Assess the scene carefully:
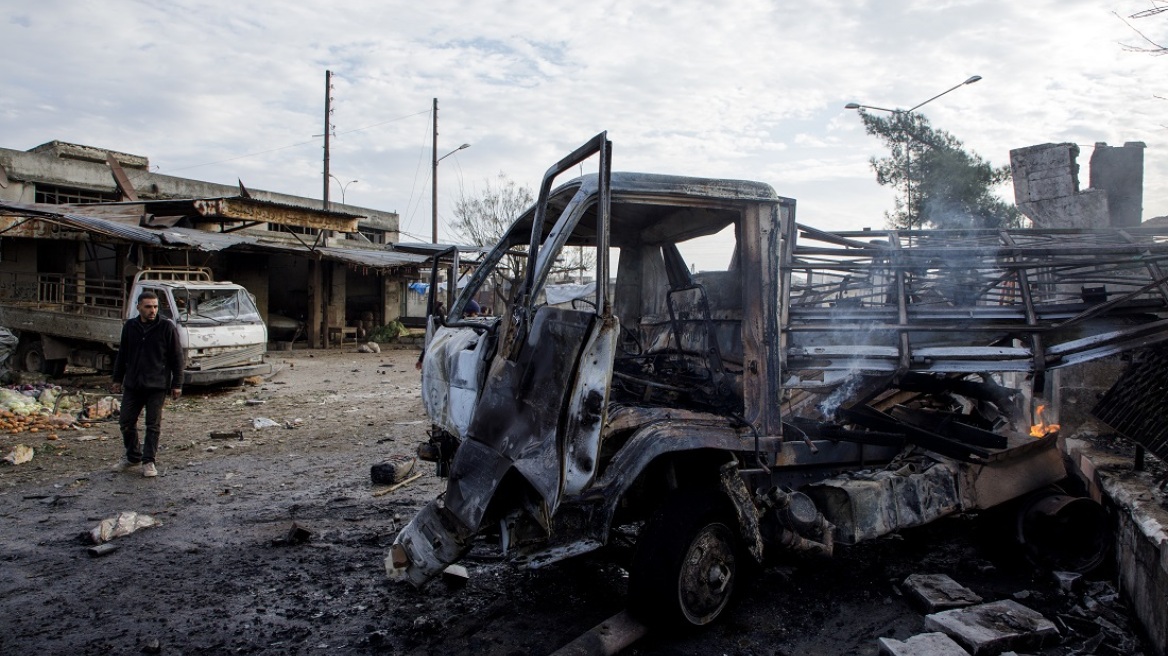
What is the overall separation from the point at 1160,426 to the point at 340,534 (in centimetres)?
506

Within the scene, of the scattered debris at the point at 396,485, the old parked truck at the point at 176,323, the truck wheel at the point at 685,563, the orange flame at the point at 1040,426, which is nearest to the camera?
the truck wheel at the point at 685,563

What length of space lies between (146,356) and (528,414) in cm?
534

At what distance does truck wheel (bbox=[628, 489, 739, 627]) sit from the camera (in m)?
3.26

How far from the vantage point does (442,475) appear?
454 centimetres

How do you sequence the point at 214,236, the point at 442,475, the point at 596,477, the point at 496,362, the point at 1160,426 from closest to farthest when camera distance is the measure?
1. the point at 596,477
2. the point at 496,362
3. the point at 1160,426
4. the point at 442,475
5. the point at 214,236

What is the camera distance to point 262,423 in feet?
29.9

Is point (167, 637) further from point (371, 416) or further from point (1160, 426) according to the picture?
point (371, 416)

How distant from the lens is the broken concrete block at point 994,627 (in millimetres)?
3178

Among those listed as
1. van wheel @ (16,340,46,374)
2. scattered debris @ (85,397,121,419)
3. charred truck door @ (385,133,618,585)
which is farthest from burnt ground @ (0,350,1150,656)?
van wheel @ (16,340,46,374)

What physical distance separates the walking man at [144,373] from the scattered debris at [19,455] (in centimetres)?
109

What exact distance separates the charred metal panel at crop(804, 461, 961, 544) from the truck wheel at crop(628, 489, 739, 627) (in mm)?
767

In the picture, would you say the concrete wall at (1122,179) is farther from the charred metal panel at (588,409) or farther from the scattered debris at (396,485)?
the scattered debris at (396,485)

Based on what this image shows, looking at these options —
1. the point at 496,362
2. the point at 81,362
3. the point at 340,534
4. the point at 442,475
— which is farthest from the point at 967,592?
the point at 81,362

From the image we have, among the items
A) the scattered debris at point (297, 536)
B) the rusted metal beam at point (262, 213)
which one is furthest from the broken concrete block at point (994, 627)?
the rusted metal beam at point (262, 213)
